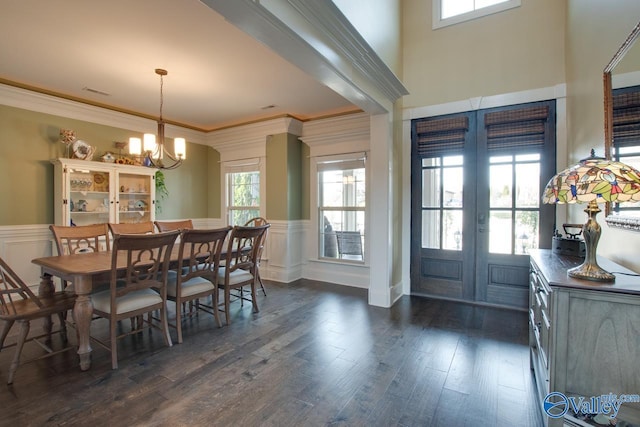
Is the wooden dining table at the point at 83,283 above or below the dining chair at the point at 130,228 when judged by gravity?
below

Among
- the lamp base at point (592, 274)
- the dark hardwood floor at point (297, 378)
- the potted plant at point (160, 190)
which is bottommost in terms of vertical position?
the dark hardwood floor at point (297, 378)

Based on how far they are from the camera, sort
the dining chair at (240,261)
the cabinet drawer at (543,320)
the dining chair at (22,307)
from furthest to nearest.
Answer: the dining chair at (240,261) < the dining chair at (22,307) < the cabinet drawer at (543,320)

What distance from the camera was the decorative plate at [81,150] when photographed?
Answer: 13.3ft

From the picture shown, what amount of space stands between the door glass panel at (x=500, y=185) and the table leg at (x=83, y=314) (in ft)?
13.5

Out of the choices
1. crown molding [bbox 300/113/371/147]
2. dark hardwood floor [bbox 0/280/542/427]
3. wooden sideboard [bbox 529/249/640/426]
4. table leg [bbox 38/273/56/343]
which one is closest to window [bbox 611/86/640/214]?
wooden sideboard [bbox 529/249/640/426]

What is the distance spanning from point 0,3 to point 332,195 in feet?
13.1

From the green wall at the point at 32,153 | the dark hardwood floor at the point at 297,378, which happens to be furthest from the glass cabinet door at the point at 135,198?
the dark hardwood floor at the point at 297,378

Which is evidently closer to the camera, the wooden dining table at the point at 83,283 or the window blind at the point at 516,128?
the wooden dining table at the point at 83,283

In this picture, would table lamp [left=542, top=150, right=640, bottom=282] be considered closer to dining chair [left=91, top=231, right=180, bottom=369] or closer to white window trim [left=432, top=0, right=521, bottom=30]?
dining chair [left=91, top=231, right=180, bottom=369]

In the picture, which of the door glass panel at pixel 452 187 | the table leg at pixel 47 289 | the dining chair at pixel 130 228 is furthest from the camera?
the door glass panel at pixel 452 187

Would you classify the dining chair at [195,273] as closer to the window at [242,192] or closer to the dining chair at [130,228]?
the dining chair at [130,228]

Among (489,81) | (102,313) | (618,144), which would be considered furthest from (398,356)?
(489,81)

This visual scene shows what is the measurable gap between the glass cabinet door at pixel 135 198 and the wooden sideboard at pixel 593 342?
5162mm

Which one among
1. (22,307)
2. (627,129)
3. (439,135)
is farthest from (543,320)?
(22,307)
